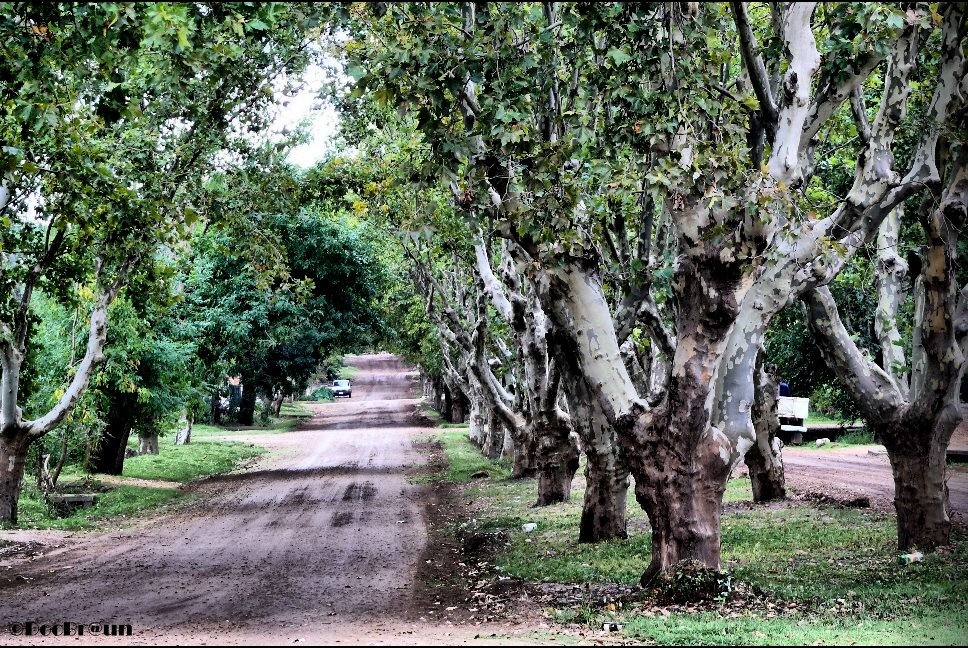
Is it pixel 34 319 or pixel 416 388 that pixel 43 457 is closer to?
pixel 34 319

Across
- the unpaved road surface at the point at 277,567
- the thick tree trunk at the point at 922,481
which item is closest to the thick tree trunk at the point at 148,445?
the unpaved road surface at the point at 277,567

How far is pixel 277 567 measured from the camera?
43.5 feet

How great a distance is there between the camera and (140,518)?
65.5ft

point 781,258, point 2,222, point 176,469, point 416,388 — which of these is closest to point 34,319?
point 2,222

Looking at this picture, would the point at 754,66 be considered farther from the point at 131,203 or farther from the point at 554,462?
the point at 554,462

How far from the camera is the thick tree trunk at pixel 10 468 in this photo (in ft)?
57.8

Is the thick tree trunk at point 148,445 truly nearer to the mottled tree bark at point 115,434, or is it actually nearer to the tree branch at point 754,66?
the mottled tree bark at point 115,434

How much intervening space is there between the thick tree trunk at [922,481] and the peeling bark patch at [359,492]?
13.0 metres

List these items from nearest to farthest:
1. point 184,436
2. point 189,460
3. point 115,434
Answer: point 115,434
point 189,460
point 184,436

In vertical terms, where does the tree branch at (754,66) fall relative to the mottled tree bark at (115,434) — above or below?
above

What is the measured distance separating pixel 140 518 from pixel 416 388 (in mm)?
80841

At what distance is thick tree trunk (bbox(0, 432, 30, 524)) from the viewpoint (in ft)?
57.8

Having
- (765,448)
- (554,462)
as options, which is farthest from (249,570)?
(765,448)

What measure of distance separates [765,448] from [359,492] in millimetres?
10204
